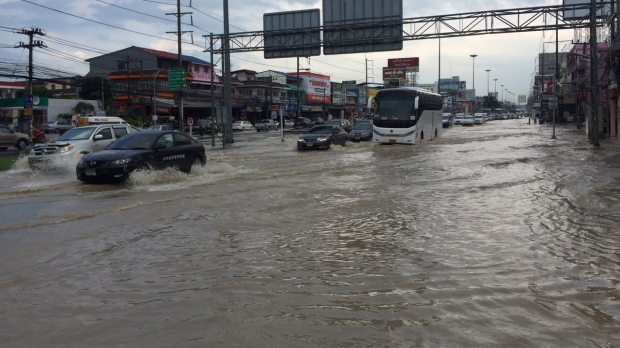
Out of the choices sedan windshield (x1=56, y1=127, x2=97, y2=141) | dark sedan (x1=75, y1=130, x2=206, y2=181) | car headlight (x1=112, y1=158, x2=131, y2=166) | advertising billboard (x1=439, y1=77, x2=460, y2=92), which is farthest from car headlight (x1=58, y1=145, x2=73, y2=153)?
advertising billboard (x1=439, y1=77, x2=460, y2=92)

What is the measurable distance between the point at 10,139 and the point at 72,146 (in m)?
15.9

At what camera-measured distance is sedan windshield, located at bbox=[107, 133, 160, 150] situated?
47.5ft

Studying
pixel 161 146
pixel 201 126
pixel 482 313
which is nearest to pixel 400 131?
pixel 161 146

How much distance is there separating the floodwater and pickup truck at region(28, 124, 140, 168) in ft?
9.13

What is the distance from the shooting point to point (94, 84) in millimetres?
68500

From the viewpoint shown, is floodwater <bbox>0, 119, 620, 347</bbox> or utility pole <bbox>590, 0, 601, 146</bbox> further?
utility pole <bbox>590, 0, 601, 146</bbox>

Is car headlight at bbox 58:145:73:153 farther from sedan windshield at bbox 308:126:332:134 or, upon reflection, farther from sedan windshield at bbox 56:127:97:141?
sedan windshield at bbox 308:126:332:134

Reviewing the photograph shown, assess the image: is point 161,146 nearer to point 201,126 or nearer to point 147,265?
point 147,265

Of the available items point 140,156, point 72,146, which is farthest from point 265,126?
point 140,156

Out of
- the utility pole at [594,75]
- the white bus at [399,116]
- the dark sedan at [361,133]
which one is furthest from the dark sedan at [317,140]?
the utility pole at [594,75]

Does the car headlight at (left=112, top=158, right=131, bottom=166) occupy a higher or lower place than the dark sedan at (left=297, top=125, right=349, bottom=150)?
lower

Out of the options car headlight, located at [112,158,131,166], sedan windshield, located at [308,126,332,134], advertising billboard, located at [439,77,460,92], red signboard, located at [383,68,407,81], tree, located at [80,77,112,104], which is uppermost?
advertising billboard, located at [439,77,460,92]

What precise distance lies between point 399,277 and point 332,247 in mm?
1673

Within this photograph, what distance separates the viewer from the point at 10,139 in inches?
1175
